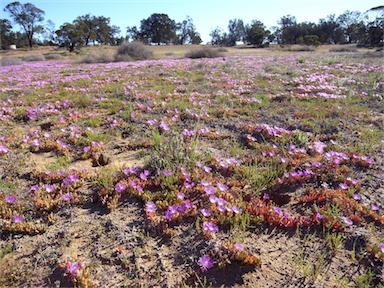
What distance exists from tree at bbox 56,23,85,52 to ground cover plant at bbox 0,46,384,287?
144 ft

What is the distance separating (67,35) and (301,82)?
44.2 metres

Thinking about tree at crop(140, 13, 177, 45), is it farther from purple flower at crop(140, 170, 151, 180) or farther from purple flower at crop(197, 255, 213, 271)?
purple flower at crop(197, 255, 213, 271)

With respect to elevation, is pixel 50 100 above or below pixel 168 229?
above

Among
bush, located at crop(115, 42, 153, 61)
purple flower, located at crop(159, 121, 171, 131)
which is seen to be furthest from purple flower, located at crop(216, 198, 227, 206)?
bush, located at crop(115, 42, 153, 61)

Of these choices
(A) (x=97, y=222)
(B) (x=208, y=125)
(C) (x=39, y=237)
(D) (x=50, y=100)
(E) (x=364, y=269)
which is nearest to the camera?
(E) (x=364, y=269)

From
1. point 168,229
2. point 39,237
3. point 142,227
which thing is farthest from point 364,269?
point 39,237

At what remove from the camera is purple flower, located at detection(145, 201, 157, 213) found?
3.30 meters

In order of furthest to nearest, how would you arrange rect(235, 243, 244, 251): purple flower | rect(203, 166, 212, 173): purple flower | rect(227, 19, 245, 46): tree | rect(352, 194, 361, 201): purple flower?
rect(227, 19, 245, 46): tree
rect(203, 166, 212, 173): purple flower
rect(352, 194, 361, 201): purple flower
rect(235, 243, 244, 251): purple flower

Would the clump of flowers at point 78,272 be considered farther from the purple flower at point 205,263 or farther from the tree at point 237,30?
the tree at point 237,30

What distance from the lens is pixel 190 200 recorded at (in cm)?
361

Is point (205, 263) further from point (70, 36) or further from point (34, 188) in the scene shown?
point (70, 36)

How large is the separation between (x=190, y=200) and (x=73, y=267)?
1.56 meters

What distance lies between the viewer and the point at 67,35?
45.3 metres

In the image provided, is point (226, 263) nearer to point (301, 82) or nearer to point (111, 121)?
point (111, 121)
